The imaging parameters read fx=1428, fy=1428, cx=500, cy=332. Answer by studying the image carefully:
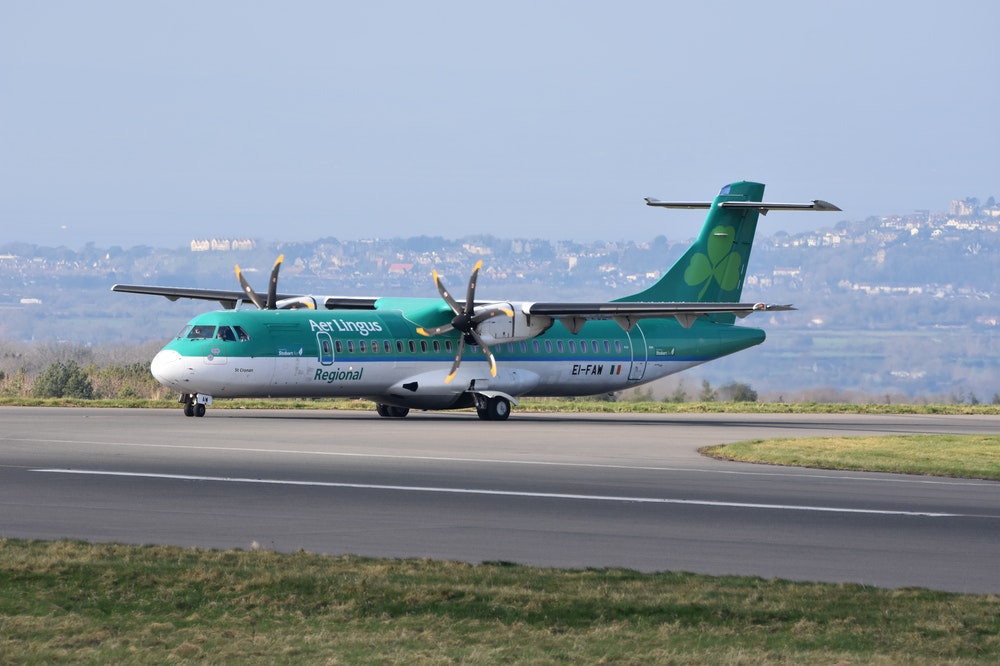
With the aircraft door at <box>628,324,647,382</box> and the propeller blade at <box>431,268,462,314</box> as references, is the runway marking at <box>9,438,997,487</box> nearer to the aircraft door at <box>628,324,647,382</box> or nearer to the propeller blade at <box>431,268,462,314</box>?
the propeller blade at <box>431,268,462,314</box>

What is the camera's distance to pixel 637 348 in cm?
3947

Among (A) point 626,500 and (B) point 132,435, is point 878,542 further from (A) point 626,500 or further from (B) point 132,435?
(B) point 132,435

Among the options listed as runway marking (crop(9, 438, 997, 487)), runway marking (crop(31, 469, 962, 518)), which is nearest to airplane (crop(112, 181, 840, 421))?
runway marking (crop(9, 438, 997, 487))

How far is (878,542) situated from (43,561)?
757cm

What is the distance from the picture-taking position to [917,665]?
8.23m

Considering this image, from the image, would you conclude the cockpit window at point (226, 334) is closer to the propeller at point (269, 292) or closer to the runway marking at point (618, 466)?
the propeller at point (269, 292)

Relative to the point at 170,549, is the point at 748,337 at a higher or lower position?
higher

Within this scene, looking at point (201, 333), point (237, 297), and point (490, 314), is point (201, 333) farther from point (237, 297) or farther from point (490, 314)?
point (237, 297)

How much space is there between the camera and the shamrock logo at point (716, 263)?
41.0 metres

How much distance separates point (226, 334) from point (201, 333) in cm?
56

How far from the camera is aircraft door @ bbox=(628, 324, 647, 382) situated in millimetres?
39431

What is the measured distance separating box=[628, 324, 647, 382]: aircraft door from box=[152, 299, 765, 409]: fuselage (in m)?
0.03

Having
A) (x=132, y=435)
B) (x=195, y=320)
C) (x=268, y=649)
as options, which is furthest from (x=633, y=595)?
(x=195, y=320)

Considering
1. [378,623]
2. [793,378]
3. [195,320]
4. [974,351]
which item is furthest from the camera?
[974,351]
